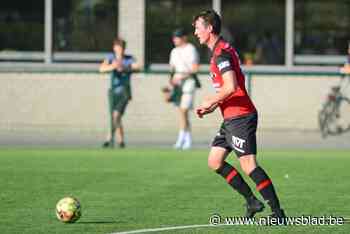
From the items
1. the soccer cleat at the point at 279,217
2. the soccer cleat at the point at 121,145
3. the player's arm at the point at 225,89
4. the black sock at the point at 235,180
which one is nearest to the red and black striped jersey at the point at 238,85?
the player's arm at the point at 225,89

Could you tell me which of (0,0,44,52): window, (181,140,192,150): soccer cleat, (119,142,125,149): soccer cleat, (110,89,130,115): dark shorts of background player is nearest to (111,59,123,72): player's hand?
(110,89,130,115): dark shorts of background player

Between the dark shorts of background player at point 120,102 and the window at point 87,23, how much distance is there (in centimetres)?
493

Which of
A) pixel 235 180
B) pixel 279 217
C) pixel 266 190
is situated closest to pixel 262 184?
pixel 266 190

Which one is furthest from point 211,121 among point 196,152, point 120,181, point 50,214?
point 50,214

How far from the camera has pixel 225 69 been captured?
10.5 meters

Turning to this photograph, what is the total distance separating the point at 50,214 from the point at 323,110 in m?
13.7

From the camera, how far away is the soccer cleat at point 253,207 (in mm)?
10891

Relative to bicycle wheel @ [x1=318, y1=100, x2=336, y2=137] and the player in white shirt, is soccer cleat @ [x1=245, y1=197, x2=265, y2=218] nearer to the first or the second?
the player in white shirt

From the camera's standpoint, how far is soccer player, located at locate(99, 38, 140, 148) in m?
21.0

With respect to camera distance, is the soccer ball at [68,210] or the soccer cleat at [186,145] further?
the soccer cleat at [186,145]

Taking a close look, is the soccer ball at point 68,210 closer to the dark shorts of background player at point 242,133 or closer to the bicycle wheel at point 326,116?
the dark shorts of background player at point 242,133

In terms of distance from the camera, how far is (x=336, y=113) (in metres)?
24.0

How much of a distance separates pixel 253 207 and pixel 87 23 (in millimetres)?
15790

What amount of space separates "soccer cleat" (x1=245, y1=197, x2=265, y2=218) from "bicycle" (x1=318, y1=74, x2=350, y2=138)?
1295 centimetres
